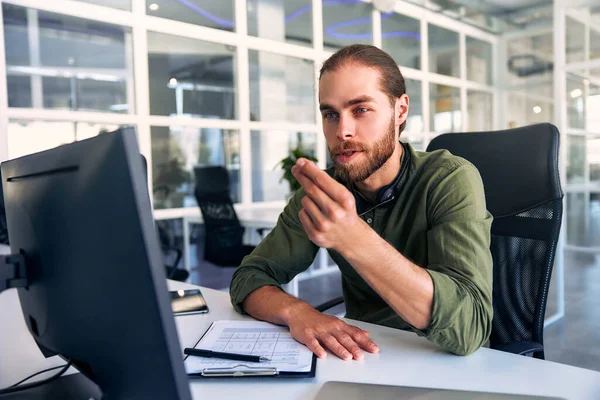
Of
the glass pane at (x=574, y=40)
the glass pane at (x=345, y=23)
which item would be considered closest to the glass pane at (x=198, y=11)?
the glass pane at (x=345, y=23)

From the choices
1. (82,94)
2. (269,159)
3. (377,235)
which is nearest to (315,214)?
(377,235)

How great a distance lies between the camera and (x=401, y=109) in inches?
58.7

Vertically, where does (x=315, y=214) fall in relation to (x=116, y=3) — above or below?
below

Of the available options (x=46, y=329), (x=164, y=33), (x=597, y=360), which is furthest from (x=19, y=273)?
(x=164, y=33)

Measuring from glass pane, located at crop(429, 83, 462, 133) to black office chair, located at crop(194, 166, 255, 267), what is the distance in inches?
178

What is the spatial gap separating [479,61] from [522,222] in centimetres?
784

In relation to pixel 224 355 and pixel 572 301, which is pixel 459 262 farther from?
pixel 572 301

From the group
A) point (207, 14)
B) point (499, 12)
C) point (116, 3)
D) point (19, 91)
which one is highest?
point (499, 12)

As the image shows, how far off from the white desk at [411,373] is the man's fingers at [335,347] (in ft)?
0.05

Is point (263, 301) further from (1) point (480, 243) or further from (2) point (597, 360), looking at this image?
(2) point (597, 360)

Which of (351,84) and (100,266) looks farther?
(351,84)

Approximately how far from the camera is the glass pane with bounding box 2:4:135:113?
3.60m

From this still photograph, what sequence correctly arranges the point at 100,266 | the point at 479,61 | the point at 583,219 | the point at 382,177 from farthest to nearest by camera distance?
the point at 479,61 < the point at 583,219 < the point at 382,177 < the point at 100,266

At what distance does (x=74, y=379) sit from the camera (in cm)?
90
